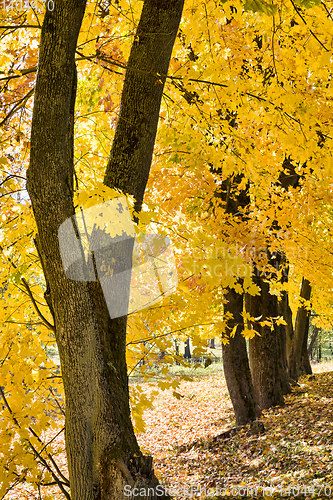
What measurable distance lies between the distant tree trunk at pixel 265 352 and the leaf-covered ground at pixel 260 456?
343mm

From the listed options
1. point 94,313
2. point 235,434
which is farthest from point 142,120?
point 235,434

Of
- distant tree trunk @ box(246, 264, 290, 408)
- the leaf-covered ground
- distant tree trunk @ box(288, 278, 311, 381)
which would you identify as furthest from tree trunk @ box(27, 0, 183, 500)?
distant tree trunk @ box(288, 278, 311, 381)

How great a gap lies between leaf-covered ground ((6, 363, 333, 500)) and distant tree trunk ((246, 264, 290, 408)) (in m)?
0.34

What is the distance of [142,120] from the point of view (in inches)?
106

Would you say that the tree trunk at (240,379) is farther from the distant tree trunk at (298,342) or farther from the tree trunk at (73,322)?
the distant tree trunk at (298,342)

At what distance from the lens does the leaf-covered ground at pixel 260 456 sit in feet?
14.4

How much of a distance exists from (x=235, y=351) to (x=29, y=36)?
5.90 m

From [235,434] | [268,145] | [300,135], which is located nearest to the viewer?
[300,135]

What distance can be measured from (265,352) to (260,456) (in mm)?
2547

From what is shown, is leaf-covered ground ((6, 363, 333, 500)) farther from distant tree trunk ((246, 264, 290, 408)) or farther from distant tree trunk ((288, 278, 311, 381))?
distant tree trunk ((288, 278, 311, 381))

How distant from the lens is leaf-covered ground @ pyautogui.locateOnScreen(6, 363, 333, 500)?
4375 millimetres

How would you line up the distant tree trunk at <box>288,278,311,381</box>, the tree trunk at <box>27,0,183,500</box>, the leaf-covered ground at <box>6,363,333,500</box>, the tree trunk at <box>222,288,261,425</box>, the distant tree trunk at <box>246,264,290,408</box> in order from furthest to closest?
1. the distant tree trunk at <box>288,278,311,381</box>
2. the distant tree trunk at <box>246,264,290,408</box>
3. the tree trunk at <box>222,288,261,425</box>
4. the leaf-covered ground at <box>6,363,333,500</box>
5. the tree trunk at <box>27,0,183,500</box>

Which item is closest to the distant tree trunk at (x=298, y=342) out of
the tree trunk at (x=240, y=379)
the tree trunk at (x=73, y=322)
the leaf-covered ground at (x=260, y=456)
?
the leaf-covered ground at (x=260, y=456)

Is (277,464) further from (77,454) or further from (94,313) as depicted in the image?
(94,313)
